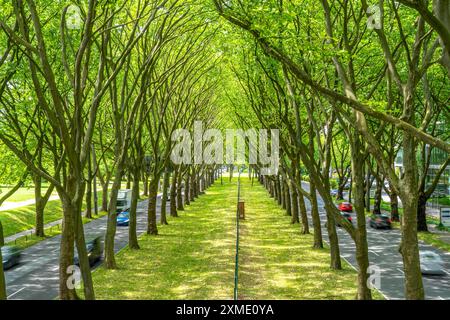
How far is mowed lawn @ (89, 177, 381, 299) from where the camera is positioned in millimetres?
17703

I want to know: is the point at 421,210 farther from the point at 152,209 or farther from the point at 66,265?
the point at 66,265

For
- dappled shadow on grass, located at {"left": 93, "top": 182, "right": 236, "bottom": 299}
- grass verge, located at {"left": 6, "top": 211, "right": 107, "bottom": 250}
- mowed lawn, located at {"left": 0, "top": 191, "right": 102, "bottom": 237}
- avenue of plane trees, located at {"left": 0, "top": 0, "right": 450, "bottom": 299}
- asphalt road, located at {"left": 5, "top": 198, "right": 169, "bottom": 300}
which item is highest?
avenue of plane trees, located at {"left": 0, "top": 0, "right": 450, "bottom": 299}

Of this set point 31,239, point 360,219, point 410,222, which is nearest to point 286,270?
point 360,219

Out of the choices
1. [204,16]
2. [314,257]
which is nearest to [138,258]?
[314,257]

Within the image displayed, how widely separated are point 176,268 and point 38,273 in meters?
6.85

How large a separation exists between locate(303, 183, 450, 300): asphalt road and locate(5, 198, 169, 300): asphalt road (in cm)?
1376

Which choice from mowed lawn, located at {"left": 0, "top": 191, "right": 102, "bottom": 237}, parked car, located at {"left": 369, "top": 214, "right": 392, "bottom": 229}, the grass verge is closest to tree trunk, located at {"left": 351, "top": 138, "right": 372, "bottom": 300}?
the grass verge

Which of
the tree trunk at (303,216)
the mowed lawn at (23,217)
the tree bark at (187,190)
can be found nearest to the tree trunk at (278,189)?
the tree bark at (187,190)

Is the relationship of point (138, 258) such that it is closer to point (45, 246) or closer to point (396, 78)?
point (45, 246)

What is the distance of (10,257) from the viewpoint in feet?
78.9

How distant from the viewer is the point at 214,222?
39.0 m

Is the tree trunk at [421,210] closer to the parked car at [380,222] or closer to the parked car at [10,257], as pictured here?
the parked car at [380,222]

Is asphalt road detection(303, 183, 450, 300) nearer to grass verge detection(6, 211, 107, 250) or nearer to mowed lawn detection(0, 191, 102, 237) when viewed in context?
grass verge detection(6, 211, 107, 250)
